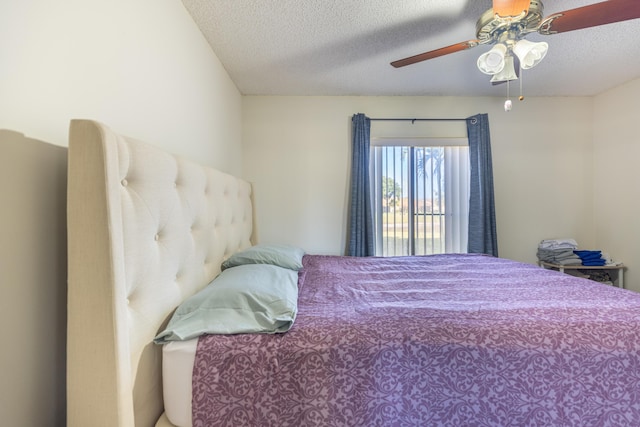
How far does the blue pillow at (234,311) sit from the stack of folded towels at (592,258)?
3088mm

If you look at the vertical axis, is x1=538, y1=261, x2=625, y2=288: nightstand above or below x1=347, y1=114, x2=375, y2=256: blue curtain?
below

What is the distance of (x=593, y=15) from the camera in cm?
116

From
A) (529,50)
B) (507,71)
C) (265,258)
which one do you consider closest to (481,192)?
(507,71)

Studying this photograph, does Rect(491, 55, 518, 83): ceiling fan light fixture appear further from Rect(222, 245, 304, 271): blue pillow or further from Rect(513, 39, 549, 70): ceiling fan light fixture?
Rect(222, 245, 304, 271): blue pillow

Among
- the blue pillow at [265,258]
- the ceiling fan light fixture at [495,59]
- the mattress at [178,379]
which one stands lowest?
the mattress at [178,379]

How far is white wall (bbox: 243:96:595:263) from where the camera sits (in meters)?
2.85

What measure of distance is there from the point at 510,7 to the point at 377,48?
0.93 meters

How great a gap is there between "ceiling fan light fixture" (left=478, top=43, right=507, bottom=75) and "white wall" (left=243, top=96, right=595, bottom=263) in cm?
142

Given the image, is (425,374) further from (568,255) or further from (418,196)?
(568,255)

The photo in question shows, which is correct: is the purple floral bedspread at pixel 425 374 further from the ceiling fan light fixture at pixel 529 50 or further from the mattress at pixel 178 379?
the ceiling fan light fixture at pixel 529 50

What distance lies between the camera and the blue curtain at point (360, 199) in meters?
2.77

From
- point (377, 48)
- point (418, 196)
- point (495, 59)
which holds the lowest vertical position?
point (418, 196)

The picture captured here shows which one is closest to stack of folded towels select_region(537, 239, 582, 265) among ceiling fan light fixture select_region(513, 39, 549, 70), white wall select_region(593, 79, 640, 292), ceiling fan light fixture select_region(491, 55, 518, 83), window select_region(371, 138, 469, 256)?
white wall select_region(593, 79, 640, 292)

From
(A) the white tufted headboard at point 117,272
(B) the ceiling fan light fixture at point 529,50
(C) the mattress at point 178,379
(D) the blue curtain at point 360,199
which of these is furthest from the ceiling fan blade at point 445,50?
(C) the mattress at point 178,379
